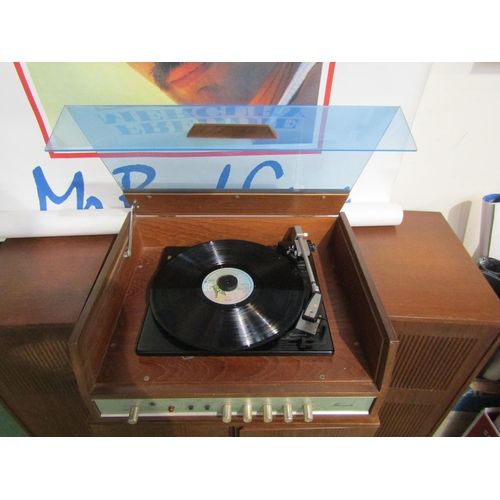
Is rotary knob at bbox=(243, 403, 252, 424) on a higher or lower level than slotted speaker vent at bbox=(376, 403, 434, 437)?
higher

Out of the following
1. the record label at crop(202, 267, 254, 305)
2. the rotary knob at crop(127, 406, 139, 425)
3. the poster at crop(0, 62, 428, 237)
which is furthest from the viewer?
the poster at crop(0, 62, 428, 237)

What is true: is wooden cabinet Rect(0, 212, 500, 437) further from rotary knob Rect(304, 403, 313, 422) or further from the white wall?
the white wall

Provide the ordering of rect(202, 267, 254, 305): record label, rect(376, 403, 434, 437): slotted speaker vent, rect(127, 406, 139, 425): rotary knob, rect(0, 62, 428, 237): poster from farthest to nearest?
rect(376, 403, 434, 437): slotted speaker vent
rect(0, 62, 428, 237): poster
rect(202, 267, 254, 305): record label
rect(127, 406, 139, 425): rotary knob

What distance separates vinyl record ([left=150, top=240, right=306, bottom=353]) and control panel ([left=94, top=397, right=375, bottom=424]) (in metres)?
0.14

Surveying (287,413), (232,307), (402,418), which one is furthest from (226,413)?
(402,418)

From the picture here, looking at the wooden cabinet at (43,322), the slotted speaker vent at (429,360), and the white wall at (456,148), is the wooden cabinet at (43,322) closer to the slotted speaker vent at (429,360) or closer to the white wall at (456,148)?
the slotted speaker vent at (429,360)

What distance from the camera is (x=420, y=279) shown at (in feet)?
3.72

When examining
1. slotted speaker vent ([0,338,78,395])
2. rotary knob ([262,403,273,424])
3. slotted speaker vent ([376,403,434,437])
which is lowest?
slotted speaker vent ([376,403,434,437])

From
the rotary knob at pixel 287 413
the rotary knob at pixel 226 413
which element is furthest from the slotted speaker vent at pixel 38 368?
the rotary knob at pixel 287 413

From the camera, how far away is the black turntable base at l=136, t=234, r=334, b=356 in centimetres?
91

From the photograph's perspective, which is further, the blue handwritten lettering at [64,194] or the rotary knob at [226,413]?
the blue handwritten lettering at [64,194]

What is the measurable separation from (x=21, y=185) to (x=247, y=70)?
983 mm

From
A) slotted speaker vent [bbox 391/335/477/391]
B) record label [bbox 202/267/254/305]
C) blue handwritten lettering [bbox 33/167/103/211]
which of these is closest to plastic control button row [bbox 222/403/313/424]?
record label [bbox 202/267/254/305]

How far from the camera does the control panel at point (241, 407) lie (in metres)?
0.85
